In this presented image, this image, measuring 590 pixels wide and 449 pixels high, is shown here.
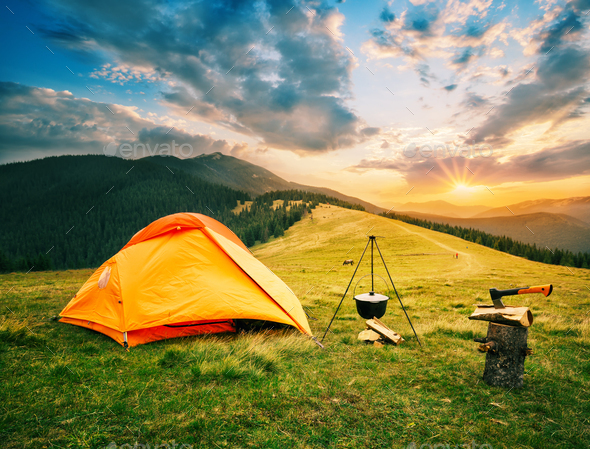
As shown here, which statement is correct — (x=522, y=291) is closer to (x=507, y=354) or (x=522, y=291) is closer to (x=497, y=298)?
(x=497, y=298)

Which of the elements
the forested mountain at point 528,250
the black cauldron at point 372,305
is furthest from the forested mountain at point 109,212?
the black cauldron at point 372,305

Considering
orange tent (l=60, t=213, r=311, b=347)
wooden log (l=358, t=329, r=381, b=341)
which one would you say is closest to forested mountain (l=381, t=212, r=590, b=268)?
wooden log (l=358, t=329, r=381, b=341)

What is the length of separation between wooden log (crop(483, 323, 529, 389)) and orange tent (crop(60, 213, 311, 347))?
4.14 meters

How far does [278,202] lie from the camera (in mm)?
136750

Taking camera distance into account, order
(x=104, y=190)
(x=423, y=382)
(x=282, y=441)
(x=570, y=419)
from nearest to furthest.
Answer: (x=282, y=441)
(x=570, y=419)
(x=423, y=382)
(x=104, y=190)

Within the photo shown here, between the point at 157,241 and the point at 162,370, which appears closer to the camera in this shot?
the point at 162,370

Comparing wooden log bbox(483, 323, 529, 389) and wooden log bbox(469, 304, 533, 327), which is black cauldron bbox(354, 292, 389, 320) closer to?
wooden log bbox(469, 304, 533, 327)

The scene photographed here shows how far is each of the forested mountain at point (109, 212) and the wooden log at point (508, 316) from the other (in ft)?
296

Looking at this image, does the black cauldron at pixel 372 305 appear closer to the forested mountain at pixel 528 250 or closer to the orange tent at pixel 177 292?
the orange tent at pixel 177 292

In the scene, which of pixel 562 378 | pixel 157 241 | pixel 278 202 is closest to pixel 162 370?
pixel 157 241

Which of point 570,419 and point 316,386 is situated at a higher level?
point 570,419

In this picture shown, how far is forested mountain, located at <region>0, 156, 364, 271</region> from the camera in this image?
11569 centimetres

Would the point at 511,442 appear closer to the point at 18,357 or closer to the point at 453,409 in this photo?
the point at 453,409

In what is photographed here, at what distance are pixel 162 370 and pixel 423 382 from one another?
4997 mm
